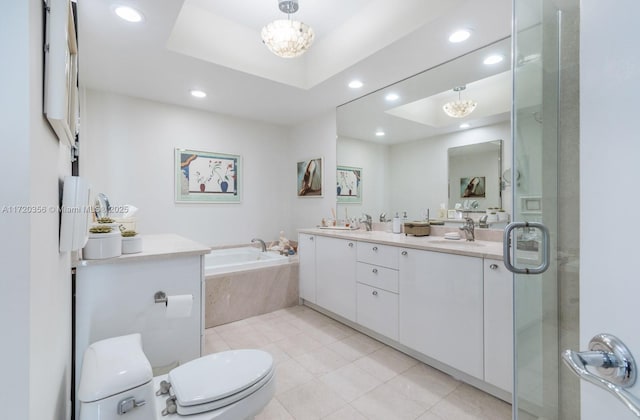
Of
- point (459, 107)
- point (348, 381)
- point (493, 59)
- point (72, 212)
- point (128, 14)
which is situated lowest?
point (348, 381)

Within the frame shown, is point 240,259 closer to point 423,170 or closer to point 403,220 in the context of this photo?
point 403,220

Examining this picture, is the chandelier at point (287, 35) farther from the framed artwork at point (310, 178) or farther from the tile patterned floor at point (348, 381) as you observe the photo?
the tile patterned floor at point (348, 381)

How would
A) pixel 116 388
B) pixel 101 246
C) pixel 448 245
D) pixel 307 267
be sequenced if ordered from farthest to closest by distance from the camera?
pixel 307 267 < pixel 448 245 < pixel 101 246 < pixel 116 388

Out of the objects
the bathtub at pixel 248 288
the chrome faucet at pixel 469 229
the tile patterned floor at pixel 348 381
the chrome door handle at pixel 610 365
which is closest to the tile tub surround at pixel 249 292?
the bathtub at pixel 248 288

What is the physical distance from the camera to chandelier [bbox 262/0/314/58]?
2041mm

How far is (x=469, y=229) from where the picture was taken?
2.20m

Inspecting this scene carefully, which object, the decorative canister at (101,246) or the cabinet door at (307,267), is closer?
the decorative canister at (101,246)

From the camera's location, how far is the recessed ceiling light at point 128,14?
172cm

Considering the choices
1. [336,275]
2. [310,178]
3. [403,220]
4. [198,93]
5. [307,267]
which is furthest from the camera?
[310,178]

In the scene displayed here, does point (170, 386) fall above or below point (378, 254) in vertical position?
below

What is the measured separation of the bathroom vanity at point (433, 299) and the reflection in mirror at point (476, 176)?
0.39 meters

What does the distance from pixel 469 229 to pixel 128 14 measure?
2833mm

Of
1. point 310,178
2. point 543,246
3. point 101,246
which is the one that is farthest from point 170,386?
point 310,178

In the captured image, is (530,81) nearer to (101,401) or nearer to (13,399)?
(13,399)
